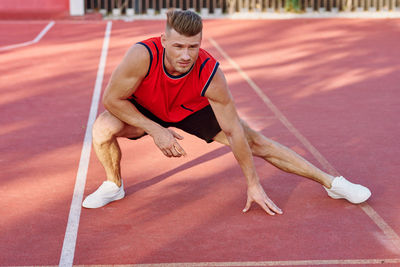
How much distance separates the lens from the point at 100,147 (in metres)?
4.59

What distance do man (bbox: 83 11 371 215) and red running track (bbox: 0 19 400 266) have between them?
197 millimetres

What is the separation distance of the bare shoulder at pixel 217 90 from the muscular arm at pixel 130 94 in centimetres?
35

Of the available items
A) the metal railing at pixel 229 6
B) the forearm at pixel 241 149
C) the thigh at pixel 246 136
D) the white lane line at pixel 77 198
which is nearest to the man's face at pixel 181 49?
the forearm at pixel 241 149

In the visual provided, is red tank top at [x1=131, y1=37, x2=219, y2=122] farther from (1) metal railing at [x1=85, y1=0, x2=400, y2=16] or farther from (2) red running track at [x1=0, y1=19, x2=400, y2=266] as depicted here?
(1) metal railing at [x1=85, y1=0, x2=400, y2=16]

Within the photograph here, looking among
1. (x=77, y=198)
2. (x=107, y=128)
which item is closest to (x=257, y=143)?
(x=107, y=128)

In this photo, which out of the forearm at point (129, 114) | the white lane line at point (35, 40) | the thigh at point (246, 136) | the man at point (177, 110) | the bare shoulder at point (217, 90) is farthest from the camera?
the white lane line at point (35, 40)

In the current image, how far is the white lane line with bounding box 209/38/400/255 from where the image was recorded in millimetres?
4266

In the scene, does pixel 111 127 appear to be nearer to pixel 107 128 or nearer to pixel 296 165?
pixel 107 128

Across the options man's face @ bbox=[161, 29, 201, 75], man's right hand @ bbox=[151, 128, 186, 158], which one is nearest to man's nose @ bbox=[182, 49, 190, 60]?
man's face @ bbox=[161, 29, 201, 75]

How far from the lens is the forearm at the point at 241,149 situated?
4.42 m

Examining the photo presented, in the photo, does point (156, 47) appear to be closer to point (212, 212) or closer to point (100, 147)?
point (100, 147)

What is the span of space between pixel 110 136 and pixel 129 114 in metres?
0.25

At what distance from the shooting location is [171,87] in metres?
4.38

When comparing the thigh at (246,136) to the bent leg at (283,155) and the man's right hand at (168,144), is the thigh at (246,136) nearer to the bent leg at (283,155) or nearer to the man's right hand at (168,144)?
the bent leg at (283,155)
